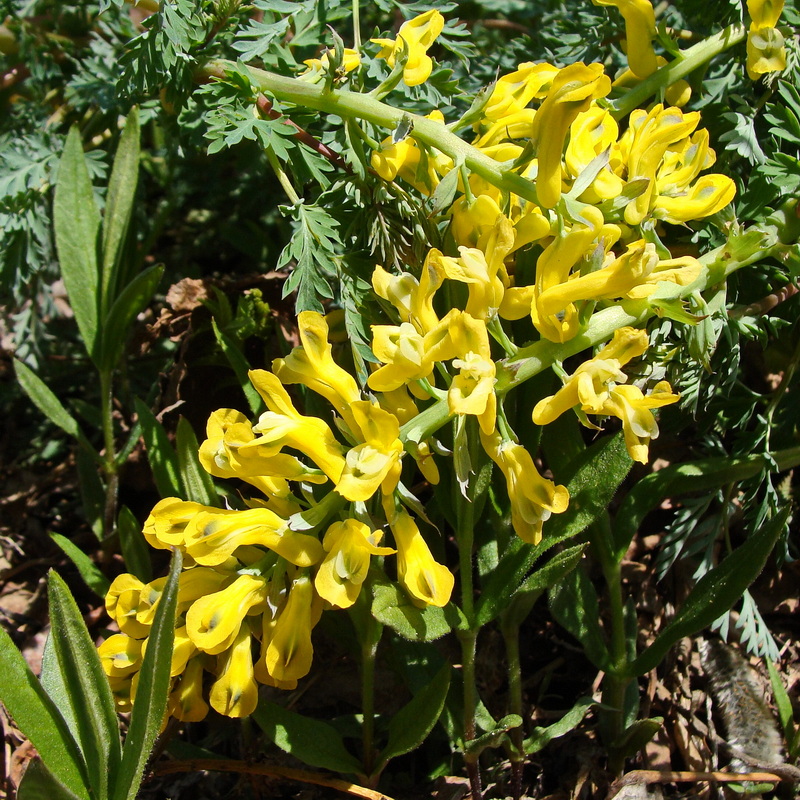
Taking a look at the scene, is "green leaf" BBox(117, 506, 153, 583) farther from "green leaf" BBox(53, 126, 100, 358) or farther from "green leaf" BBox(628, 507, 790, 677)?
"green leaf" BBox(628, 507, 790, 677)

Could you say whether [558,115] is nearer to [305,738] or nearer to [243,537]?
[243,537]

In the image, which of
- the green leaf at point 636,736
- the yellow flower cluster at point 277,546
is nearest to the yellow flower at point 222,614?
the yellow flower cluster at point 277,546

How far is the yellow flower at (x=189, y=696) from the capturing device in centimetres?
135

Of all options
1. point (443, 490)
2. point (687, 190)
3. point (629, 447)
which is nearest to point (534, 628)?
point (443, 490)

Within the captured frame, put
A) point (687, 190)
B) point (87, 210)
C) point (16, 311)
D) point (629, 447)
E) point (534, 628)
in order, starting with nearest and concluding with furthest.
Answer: point (629, 447) → point (687, 190) → point (534, 628) → point (87, 210) → point (16, 311)

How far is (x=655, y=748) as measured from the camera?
1.72m

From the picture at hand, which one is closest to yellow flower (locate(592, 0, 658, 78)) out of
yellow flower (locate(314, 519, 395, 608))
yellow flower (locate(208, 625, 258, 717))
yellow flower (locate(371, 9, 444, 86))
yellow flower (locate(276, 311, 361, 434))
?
yellow flower (locate(371, 9, 444, 86))

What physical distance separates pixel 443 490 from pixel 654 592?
74 centimetres

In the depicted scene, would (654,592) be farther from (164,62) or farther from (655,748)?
(164,62)

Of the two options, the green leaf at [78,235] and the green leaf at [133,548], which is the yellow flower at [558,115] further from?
the green leaf at [78,235]

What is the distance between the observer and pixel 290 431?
1255mm

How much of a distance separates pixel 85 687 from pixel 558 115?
1.19m

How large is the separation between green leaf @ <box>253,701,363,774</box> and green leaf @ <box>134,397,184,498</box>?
21.5 inches

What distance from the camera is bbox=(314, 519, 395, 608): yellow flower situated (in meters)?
1.18
